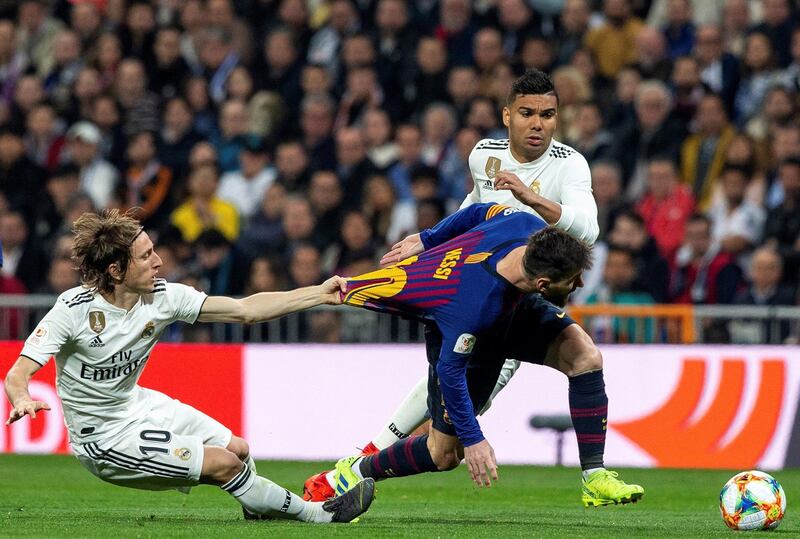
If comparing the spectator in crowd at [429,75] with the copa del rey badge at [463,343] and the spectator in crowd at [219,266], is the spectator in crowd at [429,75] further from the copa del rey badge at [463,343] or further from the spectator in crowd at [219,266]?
the copa del rey badge at [463,343]

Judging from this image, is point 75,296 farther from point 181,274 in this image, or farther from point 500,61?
point 500,61

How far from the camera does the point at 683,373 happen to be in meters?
12.9

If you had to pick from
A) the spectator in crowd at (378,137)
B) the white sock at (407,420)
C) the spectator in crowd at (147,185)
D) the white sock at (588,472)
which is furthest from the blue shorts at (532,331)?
the spectator in crowd at (147,185)

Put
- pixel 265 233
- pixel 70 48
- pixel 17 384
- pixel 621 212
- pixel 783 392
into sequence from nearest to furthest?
pixel 17 384 → pixel 783 392 → pixel 621 212 → pixel 265 233 → pixel 70 48

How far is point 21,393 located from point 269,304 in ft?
4.52

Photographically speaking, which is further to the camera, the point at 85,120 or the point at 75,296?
the point at 85,120

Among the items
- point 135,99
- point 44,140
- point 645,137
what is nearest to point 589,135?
point 645,137

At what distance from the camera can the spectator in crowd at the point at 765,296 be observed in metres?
13.0

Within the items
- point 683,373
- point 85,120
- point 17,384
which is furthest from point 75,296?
point 85,120

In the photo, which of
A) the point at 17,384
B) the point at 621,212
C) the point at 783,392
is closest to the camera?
the point at 17,384

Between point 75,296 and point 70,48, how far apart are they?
10.6m

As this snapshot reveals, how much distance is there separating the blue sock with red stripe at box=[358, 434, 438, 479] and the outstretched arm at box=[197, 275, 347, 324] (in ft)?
3.12

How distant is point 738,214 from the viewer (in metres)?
14.0

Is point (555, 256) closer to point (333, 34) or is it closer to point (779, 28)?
point (779, 28)
